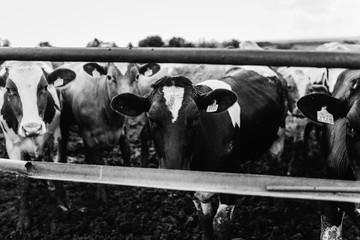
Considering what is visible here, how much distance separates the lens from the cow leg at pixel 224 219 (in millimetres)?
3918

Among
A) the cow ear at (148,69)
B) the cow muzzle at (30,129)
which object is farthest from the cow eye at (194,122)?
the cow ear at (148,69)

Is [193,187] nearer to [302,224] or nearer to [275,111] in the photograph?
[302,224]

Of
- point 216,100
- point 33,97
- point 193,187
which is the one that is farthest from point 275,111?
point 193,187

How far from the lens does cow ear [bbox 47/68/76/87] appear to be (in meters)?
5.14

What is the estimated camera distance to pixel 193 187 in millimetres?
2240

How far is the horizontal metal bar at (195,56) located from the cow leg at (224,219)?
2.04m

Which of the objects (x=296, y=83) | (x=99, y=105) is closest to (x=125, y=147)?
(x=99, y=105)

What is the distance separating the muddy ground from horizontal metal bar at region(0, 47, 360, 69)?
2454 mm

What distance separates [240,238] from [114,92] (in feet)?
8.09

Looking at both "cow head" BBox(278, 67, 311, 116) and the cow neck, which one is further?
"cow head" BBox(278, 67, 311, 116)

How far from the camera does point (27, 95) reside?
470cm

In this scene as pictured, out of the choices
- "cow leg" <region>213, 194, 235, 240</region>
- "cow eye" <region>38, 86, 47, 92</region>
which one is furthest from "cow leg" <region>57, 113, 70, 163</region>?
"cow leg" <region>213, 194, 235, 240</region>

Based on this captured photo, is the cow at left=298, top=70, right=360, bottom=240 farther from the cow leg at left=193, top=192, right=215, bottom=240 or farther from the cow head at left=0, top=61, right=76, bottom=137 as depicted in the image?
the cow head at left=0, top=61, right=76, bottom=137

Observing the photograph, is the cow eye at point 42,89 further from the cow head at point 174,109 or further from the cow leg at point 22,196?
the cow head at point 174,109
